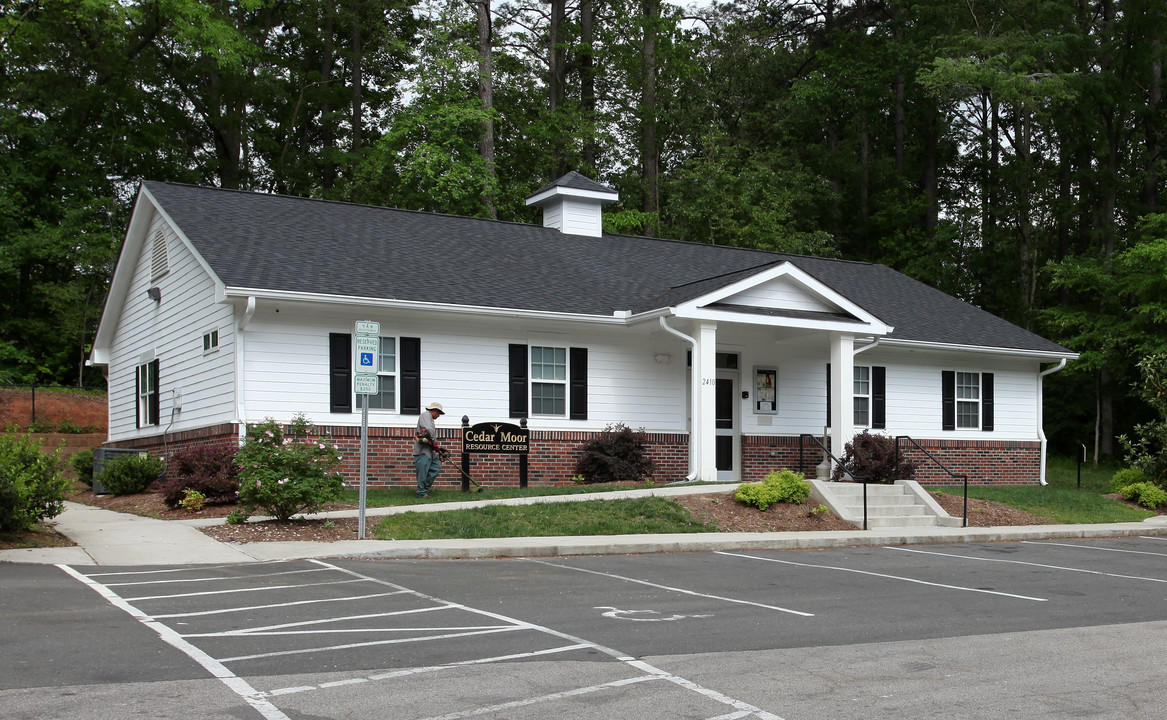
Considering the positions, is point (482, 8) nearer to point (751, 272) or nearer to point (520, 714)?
point (751, 272)

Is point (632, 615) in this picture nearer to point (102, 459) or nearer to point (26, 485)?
point (26, 485)

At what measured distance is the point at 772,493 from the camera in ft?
58.7

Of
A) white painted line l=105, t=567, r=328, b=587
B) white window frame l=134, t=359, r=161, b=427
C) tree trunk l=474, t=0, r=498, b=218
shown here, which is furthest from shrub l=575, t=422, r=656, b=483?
tree trunk l=474, t=0, r=498, b=218

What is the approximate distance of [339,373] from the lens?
19.6m

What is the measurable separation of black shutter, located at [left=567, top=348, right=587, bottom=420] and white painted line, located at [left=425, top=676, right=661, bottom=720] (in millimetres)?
14650

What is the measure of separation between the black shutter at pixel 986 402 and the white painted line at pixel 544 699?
70.4 feet

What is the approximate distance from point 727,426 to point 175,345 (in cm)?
1153

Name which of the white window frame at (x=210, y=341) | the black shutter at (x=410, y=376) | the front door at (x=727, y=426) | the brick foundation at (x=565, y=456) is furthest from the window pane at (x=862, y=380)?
the white window frame at (x=210, y=341)

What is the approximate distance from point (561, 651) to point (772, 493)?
10.5 metres

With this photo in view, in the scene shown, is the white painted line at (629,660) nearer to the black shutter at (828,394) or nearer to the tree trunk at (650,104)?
the black shutter at (828,394)

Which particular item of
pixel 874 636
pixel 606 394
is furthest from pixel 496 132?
pixel 874 636

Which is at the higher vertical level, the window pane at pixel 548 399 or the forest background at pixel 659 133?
the forest background at pixel 659 133

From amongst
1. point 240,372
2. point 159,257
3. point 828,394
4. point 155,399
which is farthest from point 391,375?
point 828,394

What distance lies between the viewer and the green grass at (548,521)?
1466 cm
